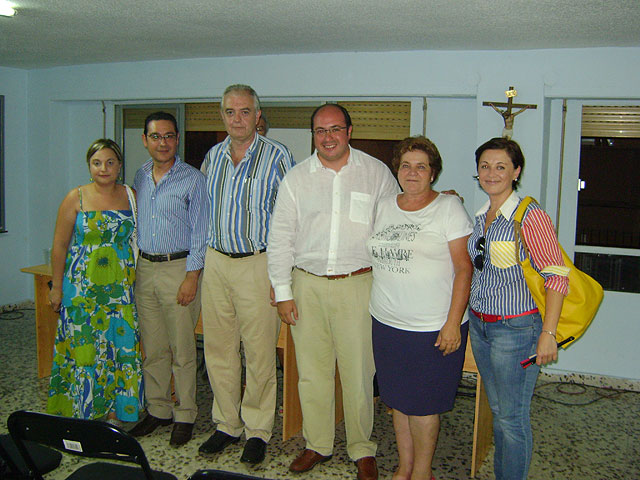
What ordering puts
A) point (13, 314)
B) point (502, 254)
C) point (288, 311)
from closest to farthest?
point (502, 254), point (288, 311), point (13, 314)

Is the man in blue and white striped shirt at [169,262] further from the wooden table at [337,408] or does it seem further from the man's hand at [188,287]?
the wooden table at [337,408]

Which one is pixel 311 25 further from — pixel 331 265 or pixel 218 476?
pixel 218 476

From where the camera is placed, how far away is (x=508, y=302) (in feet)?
6.74

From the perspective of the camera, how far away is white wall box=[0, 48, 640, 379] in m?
3.78

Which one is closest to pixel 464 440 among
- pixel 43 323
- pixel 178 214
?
pixel 178 214

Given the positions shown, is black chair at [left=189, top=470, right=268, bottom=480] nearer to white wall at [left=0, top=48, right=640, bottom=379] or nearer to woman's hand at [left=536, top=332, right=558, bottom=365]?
woman's hand at [left=536, top=332, right=558, bottom=365]

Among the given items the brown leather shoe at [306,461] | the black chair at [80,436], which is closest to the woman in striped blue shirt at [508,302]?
the brown leather shoe at [306,461]

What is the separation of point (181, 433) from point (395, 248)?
1.58 meters

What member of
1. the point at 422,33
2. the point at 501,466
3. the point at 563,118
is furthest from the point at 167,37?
the point at 501,466

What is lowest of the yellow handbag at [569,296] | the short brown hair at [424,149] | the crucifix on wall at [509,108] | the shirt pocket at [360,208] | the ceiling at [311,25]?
the yellow handbag at [569,296]

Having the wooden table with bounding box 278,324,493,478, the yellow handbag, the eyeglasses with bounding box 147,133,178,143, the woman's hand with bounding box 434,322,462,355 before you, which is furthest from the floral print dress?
the yellow handbag

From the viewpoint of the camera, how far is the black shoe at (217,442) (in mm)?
2854

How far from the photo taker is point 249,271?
2699 mm

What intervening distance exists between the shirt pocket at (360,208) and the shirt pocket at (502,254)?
611mm
